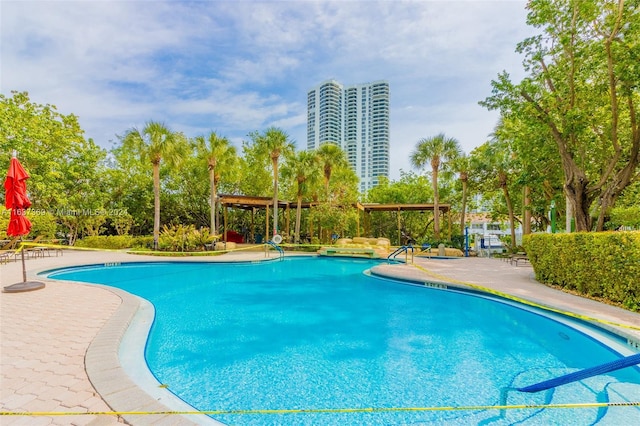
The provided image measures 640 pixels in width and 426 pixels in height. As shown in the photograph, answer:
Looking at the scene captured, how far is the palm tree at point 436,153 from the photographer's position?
74.1 ft

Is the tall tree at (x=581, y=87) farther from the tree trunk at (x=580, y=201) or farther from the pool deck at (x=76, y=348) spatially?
the pool deck at (x=76, y=348)

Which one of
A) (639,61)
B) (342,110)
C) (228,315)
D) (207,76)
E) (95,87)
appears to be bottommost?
(228,315)

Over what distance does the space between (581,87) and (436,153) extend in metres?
11.8

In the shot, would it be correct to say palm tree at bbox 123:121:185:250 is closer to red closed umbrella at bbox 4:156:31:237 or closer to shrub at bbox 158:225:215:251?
shrub at bbox 158:225:215:251

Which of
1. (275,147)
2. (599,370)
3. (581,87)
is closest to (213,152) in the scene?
(275,147)

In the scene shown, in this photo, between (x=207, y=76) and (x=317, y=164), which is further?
(x=317, y=164)

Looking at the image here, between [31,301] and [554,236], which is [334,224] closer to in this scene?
[554,236]

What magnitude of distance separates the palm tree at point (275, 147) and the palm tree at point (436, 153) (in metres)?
9.34

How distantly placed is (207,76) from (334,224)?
1292 cm

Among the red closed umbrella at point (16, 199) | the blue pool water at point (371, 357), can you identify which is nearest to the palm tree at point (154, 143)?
the red closed umbrella at point (16, 199)

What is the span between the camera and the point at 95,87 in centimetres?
1650

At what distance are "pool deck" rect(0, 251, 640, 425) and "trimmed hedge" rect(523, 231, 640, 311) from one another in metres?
0.41

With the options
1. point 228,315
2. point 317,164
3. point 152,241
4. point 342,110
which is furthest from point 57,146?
point 342,110

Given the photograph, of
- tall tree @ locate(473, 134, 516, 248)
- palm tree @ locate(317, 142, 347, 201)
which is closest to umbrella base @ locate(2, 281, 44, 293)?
palm tree @ locate(317, 142, 347, 201)
